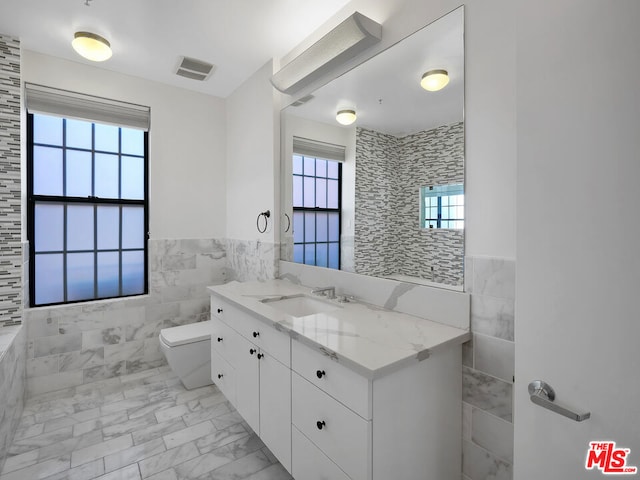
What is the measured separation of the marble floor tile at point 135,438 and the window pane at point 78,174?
5.54 ft

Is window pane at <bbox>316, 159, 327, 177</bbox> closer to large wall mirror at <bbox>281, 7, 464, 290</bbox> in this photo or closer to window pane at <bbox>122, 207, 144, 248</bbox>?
large wall mirror at <bbox>281, 7, 464, 290</bbox>

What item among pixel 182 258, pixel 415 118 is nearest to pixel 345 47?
pixel 415 118

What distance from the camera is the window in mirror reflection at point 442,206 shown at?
1.47 metres

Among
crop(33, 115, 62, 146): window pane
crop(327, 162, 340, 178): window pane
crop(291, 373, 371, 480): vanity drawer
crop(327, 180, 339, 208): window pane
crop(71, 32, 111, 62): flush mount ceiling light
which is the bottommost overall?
crop(291, 373, 371, 480): vanity drawer

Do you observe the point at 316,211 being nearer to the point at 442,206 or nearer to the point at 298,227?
the point at 298,227

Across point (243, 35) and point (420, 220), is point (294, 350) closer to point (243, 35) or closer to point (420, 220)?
point (420, 220)

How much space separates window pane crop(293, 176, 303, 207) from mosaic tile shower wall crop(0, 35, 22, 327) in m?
1.95

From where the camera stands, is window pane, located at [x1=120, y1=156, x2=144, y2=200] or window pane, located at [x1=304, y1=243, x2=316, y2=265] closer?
window pane, located at [x1=304, y1=243, x2=316, y2=265]

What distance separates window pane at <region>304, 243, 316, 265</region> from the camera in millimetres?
2409

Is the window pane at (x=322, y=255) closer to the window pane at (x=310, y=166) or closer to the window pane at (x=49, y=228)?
the window pane at (x=310, y=166)

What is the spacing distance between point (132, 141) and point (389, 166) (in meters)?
2.61

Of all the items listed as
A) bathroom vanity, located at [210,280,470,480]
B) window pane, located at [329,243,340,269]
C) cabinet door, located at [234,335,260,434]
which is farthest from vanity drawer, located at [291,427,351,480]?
window pane, located at [329,243,340,269]

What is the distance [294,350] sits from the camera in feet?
4.83

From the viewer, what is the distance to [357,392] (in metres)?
1.13
